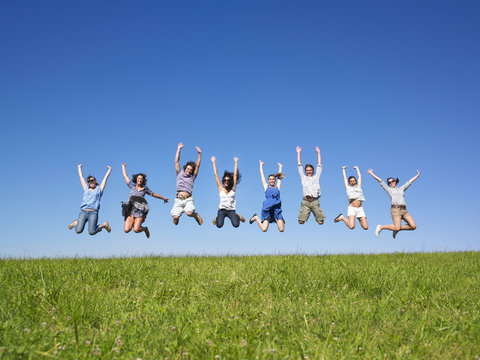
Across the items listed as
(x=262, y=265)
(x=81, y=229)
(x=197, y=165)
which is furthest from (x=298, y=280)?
(x=81, y=229)

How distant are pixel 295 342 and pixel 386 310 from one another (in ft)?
5.03

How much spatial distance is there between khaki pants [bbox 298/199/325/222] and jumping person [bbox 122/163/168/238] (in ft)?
17.7

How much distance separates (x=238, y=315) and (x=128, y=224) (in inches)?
430

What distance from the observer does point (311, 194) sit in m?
14.6

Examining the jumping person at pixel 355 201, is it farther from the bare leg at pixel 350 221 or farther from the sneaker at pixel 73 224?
the sneaker at pixel 73 224

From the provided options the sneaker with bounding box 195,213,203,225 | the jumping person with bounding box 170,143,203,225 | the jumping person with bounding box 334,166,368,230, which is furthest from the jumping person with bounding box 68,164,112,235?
the jumping person with bounding box 334,166,368,230

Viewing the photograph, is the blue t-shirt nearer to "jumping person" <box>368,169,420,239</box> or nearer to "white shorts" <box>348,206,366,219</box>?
"white shorts" <box>348,206,366,219</box>

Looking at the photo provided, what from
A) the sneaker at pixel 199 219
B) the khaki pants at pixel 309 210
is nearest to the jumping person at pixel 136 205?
the sneaker at pixel 199 219

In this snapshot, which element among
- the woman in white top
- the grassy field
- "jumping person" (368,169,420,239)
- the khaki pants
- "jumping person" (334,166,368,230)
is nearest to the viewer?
the grassy field

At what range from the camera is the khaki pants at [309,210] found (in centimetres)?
1462

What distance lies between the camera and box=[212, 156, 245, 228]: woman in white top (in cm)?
1390

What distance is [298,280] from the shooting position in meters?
5.68

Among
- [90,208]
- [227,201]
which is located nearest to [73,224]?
[90,208]

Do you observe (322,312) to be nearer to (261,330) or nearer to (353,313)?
(353,313)
